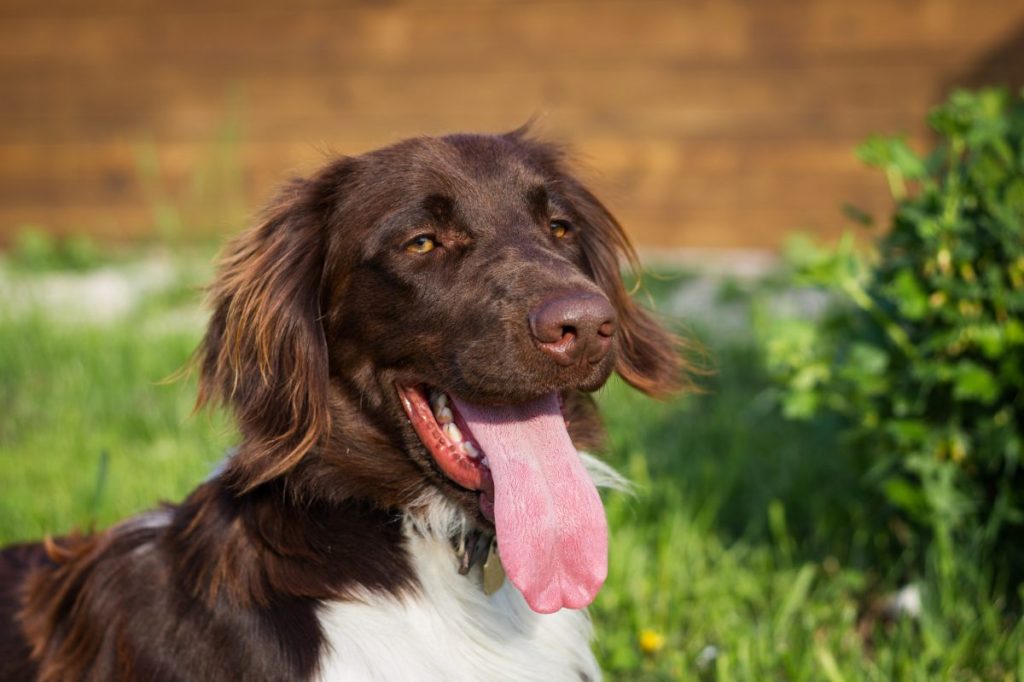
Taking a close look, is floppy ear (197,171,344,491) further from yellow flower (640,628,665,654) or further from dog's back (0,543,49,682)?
yellow flower (640,628,665,654)

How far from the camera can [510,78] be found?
366 inches

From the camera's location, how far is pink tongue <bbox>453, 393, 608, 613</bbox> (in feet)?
8.18

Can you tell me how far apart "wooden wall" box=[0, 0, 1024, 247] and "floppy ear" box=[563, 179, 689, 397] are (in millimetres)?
5115

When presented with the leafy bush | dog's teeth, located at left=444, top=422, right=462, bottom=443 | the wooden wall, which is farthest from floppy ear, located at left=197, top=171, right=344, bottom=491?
the wooden wall

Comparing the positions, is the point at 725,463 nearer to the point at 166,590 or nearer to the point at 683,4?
the point at 166,590

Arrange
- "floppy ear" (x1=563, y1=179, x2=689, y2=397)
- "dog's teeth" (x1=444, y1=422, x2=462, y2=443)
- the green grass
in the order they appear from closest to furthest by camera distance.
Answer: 1. "dog's teeth" (x1=444, y1=422, x2=462, y2=443)
2. "floppy ear" (x1=563, y1=179, x2=689, y2=397)
3. the green grass

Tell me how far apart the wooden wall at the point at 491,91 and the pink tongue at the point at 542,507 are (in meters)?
5.65

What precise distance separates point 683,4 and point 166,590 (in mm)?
7377

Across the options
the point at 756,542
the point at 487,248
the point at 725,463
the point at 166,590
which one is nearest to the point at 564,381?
the point at 487,248

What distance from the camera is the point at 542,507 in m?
2.53

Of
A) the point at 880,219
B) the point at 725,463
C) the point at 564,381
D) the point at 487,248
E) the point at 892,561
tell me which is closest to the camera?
the point at 564,381

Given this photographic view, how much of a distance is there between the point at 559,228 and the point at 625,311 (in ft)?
1.11

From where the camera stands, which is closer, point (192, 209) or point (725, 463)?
point (725, 463)

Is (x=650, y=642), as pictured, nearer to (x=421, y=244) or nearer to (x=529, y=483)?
(x=529, y=483)
